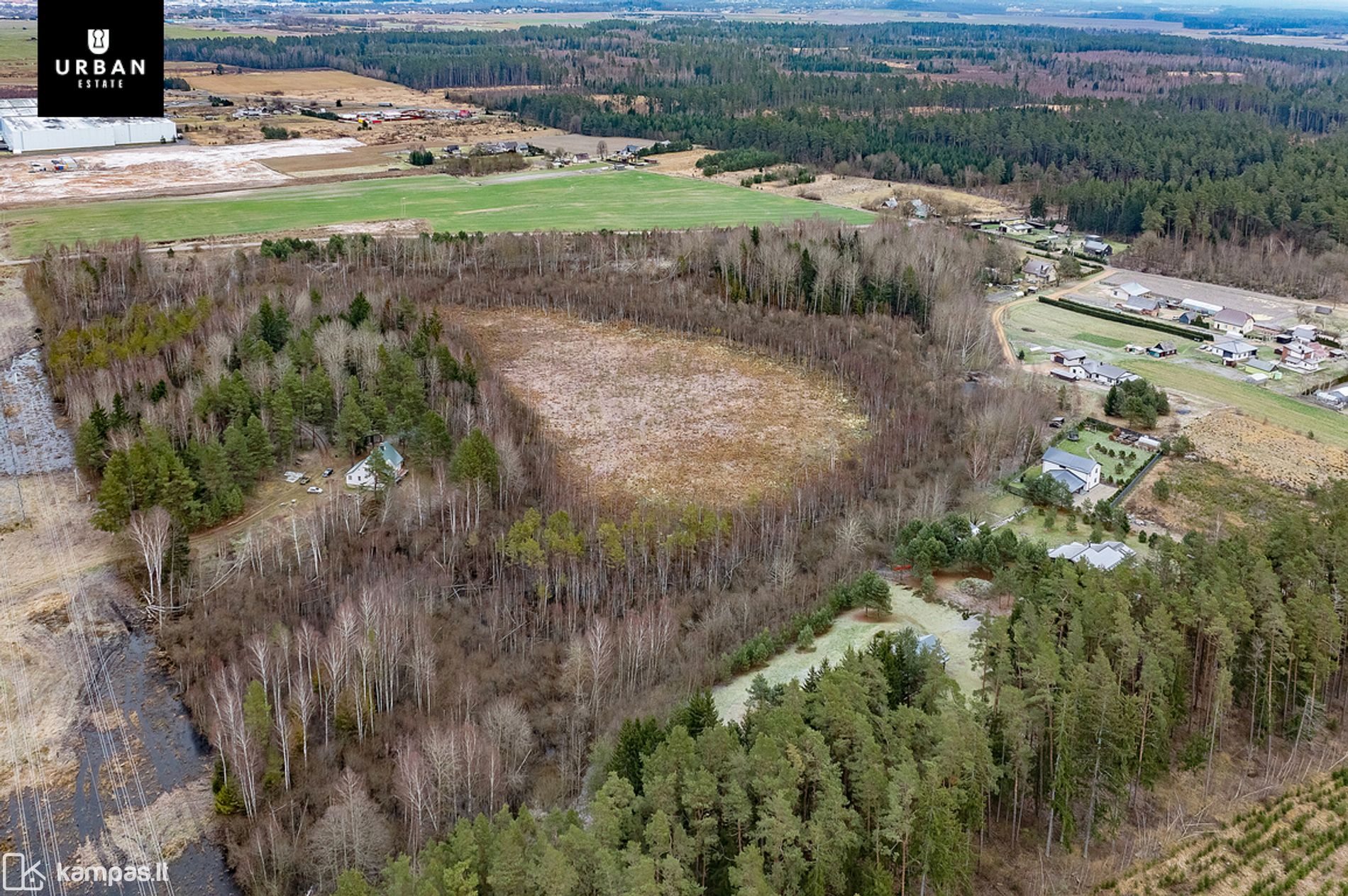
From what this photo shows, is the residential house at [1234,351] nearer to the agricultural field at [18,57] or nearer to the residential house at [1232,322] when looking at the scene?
the residential house at [1232,322]

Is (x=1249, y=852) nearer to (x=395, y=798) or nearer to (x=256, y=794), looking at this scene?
(x=395, y=798)

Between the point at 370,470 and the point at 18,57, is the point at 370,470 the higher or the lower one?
the lower one

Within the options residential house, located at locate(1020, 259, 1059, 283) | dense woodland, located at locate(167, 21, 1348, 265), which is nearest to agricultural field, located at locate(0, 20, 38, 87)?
dense woodland, located at locate(167, 21, 1348, 265)

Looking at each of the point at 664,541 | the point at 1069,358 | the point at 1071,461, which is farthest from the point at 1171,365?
the point at 664,541

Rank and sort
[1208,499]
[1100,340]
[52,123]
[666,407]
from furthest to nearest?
[52,123]
[1100,340]
[666,407]
[1208,499]

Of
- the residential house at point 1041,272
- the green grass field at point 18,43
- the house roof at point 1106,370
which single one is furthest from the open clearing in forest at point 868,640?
the green grass field at point 18,43

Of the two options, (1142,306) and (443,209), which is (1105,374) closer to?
(1142,306)

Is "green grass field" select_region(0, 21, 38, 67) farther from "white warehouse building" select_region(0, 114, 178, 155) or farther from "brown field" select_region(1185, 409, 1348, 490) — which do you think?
"brown field" select_region(1185, 409, 1348, 490)
